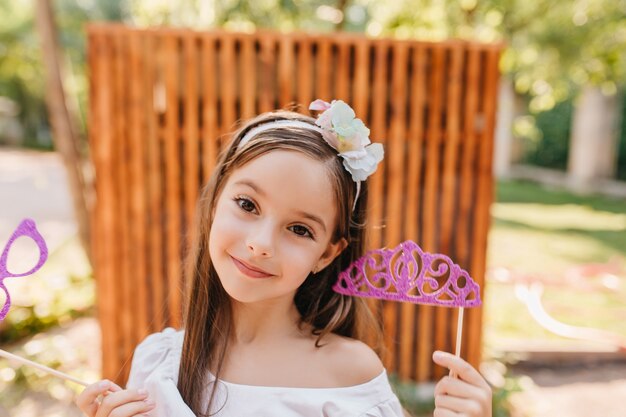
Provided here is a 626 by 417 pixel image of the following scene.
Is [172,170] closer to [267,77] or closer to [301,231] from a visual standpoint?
[267,77]

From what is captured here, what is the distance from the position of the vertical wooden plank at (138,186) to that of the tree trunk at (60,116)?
137cm

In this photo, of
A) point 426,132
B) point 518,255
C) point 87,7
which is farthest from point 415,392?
point 87,7

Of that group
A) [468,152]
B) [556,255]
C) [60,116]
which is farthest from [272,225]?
[556,255]

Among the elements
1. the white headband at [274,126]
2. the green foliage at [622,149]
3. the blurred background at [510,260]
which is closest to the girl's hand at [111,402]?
the white headband at [274,126]

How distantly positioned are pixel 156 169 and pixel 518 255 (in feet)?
17.9

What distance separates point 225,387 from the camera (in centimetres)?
144

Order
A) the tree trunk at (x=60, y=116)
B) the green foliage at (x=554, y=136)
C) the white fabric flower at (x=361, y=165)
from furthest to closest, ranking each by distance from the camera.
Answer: the green foliage at (x=554, y=136)
the tree trunk at (x=60, y=116)
the white fabric flower at (x=361, y=165)

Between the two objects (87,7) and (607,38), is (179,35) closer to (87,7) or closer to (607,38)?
(607,38)

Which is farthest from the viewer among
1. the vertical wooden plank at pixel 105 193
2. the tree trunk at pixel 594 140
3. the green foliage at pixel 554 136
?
the green foliage at pixel 554 136

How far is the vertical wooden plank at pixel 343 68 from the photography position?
11.1ft

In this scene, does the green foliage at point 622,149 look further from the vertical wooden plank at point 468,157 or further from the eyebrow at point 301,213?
the eyebrow at point 301,213

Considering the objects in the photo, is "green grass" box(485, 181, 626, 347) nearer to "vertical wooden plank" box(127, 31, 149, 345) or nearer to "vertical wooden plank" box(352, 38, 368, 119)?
"vertical wooden plank" box(352, 38, 368, 119)

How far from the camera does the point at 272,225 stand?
132 cm

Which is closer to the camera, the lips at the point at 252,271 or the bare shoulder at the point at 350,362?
the lips at the point at 252,271
